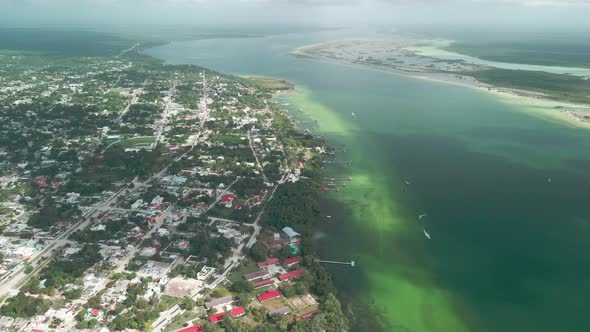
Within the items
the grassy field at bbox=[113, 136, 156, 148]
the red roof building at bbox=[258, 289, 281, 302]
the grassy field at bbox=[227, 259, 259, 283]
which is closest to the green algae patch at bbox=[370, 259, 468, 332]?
the red roof building at bbox=[258, 289, 281, 302]

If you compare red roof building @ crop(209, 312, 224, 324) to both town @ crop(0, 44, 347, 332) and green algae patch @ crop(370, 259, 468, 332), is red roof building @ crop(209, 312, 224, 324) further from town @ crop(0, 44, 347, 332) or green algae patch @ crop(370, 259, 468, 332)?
green algae patch @ crop(370, 259, 468, 332)

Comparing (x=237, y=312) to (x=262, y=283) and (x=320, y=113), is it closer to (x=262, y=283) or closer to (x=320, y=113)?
(x=262, y=283)

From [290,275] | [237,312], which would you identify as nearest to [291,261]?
[290,275]

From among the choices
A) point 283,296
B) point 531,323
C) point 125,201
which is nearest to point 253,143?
point 125,201

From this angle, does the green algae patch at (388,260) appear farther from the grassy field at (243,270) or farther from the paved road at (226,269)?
the paved road at (226,269)

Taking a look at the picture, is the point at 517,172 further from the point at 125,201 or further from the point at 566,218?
the point at 125,201

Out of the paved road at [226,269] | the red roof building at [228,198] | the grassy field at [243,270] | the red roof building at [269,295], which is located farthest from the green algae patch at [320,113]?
the red roof building at [269,295]
